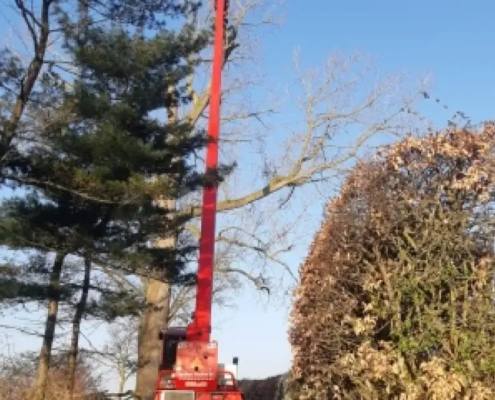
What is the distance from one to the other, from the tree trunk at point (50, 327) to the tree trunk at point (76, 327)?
47cm

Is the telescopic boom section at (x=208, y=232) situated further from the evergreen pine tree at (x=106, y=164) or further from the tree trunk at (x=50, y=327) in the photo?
the tree trunk at (x=50, y=327)

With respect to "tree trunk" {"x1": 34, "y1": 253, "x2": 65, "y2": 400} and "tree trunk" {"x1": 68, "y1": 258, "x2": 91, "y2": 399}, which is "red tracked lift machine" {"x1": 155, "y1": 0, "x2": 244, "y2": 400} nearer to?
"tree trunk" {"x1": 68, "y1": 258, "x2": 91, "y2": 399}

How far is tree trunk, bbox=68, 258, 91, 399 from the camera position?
15797 millimetres

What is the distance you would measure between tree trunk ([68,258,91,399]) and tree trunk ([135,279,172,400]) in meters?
1.49

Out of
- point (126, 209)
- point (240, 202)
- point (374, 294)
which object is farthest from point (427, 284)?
point (240, 202)

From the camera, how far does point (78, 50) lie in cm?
1334

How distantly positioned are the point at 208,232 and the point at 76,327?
4.72m

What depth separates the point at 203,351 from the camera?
12.5m

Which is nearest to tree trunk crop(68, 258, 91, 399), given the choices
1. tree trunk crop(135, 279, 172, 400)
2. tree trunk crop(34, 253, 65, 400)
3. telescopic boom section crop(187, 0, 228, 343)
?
tree trunk crop(34, 253, 65, 400)

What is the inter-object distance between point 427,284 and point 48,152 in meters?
6.12

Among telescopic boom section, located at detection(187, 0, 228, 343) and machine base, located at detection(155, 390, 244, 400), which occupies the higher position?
telescopic boom section, located at detection(187, 0, 228, 343)

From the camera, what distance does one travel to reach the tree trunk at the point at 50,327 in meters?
14.7

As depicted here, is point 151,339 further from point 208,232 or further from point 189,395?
point 189,395

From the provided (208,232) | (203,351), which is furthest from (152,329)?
(203,351)
